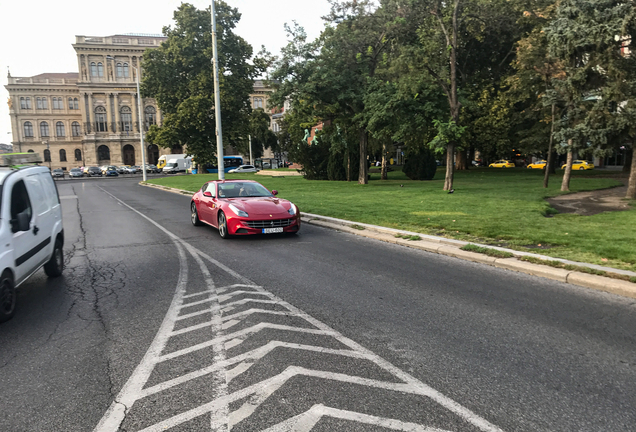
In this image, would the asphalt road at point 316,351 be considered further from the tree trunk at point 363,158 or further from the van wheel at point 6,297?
the tree trunk at point 363,158

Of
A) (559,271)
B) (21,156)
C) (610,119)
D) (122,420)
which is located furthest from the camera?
(610,119)

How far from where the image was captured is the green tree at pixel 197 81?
43875 mm

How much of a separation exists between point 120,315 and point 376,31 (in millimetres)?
23559

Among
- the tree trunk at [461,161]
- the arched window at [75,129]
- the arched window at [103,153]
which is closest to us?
the tree trunk at [461,161]

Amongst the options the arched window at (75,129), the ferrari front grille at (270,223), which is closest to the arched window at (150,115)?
the arched window at (75,129)

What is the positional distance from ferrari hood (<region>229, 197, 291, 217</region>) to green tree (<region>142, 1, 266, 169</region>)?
3428cm

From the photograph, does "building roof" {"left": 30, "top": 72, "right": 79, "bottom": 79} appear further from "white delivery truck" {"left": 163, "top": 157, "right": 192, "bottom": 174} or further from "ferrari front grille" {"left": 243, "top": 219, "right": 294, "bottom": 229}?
"ferrari front grille" {"left": 243, "top": 219, "right": 294, "bottom": 229}

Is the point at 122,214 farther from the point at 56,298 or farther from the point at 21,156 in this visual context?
the point at 56,298

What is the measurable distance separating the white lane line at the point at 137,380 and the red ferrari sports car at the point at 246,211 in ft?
15.7

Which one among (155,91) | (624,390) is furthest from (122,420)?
(155,91)

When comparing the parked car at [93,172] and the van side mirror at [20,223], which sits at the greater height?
the van side mirror at [20,223]

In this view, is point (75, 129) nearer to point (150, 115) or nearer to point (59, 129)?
point (59, 129)

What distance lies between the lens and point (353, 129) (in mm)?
28422

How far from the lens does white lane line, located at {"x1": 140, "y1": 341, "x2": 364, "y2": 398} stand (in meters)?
3.59
